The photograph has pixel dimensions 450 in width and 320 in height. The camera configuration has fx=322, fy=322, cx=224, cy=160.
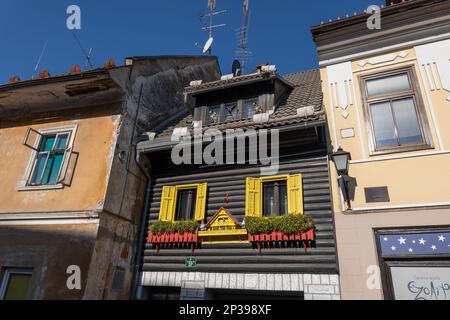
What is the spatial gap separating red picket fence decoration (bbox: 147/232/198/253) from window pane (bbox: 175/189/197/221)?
579 millimetres

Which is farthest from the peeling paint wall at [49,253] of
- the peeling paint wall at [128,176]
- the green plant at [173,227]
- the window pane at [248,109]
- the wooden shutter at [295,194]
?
the window pane at [248,109]

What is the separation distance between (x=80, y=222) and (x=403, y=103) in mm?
8044

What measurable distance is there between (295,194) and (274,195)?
57 centimetres

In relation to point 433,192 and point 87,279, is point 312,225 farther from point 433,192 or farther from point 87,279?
point 87,279

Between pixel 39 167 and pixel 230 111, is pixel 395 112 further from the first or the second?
pixel 39 167

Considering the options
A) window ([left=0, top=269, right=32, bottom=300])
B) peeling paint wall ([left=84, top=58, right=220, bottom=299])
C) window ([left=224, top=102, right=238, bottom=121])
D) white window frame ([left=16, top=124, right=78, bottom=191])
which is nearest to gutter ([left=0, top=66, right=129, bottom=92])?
peeling paint wall ([left=84, top=58, right=220, bottom=299])

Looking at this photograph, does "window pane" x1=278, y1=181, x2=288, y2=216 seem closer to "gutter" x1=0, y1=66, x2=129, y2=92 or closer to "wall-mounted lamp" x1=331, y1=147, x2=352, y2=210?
"wall-mounted lamp" x1=331, y1=147, x2=352, y2=210

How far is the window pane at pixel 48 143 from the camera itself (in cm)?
947

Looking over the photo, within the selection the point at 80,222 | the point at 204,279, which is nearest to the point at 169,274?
the point at 204,279

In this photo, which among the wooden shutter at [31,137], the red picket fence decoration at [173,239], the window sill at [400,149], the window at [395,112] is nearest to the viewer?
the window sill at [400,149]

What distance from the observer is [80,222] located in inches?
303

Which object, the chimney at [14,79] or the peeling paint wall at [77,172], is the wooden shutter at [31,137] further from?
the chimney at [14,79]

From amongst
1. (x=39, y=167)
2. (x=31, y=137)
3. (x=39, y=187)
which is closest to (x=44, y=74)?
(x=31, y=137)

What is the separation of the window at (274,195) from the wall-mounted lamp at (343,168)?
38.8 inches
